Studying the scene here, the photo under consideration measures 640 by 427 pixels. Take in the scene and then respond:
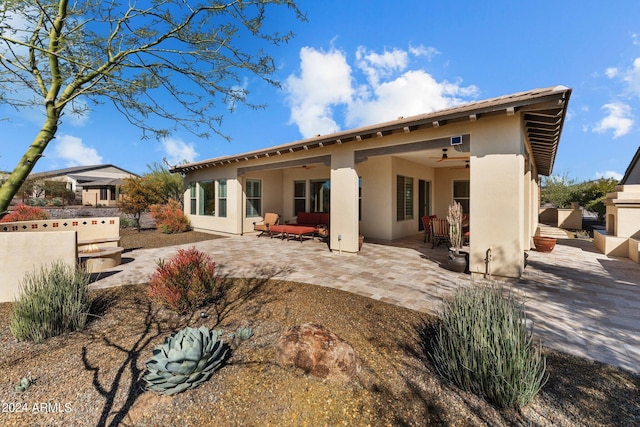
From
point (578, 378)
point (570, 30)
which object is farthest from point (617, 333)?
point (570, 30)

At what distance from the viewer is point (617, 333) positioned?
10.4 feet

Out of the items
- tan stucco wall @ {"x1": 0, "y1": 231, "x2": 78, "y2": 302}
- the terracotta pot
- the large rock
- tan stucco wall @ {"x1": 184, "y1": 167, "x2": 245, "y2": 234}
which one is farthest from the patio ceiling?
tan stucco wall @ {"x1": 0, "y1": 231, "x2": 78, "y2": 302}

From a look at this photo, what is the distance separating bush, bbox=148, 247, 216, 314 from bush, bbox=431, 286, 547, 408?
340 cm

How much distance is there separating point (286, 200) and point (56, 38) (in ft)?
34.0

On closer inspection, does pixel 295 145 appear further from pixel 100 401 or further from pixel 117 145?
pixel 100 401

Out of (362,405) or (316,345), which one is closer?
(362,405)

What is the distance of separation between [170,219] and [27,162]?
1019cm

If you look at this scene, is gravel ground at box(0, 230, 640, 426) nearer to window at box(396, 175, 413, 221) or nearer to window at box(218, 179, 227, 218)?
window at box(396, 175, 413, 221)

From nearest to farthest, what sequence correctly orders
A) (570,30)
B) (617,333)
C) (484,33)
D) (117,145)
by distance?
(617,333) < (117,145) < (570,30) < (484,33)

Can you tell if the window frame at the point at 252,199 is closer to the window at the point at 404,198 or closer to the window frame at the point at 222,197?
the window frame at the point at 222,197

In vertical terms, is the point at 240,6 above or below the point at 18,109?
above

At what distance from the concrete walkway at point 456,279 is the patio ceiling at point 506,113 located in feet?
10.7

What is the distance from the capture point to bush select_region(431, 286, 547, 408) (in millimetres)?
2107

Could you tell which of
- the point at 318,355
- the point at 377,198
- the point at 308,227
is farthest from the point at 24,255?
the point at 377,198
